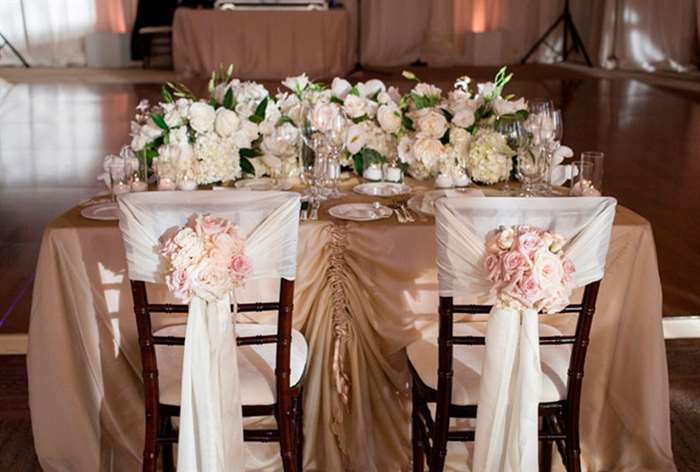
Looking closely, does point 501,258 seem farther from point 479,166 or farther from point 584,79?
point 584,79

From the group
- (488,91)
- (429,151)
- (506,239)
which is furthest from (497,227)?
(488,91)

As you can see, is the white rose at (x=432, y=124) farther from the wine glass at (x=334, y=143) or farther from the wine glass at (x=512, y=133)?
the wine glass at (x=334, y=143)

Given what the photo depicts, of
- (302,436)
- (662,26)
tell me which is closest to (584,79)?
(662,26)

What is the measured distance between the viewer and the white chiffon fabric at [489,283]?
182 cm

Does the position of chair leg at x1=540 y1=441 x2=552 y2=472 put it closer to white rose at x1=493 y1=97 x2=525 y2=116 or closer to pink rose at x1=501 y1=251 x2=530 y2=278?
pink rose at x1=501 y1=251 x2=530 y2=278

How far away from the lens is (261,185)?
274 cm

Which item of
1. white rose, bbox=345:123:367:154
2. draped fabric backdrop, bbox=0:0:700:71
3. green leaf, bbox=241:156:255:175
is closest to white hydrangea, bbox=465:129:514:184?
white rose, bbox=345:123:367:154

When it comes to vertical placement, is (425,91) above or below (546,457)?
above

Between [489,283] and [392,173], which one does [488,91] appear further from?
[489,283]

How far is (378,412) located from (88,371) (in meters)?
0.83

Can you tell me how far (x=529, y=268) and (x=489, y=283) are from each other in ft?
0.37

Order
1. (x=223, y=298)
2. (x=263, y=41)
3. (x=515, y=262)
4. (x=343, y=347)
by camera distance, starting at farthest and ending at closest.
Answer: (x=263, y=41) → (x=343, y=347) → (x=223, y=298) → (x=515, y=262)

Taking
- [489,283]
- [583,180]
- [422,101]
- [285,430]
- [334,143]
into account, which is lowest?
[285,430]

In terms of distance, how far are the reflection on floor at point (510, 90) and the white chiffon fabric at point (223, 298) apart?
5.21 ft
